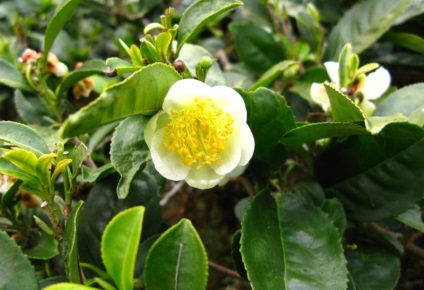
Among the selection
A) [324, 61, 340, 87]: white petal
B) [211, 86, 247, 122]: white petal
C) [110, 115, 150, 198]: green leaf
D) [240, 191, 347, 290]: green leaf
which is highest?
[211, 86, 247, 122]: white petal

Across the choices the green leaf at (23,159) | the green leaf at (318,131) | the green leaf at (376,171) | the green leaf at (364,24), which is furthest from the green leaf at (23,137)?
the green leaf at (364,24)

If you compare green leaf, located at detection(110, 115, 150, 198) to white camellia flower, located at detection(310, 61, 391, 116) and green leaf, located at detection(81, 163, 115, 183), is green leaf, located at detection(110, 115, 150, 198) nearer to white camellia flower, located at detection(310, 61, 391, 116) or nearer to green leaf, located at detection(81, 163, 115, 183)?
green leaf, located at detection(81, 163, 115, 183)

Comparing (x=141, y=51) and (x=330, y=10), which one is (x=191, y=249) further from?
(x=330, y=10)

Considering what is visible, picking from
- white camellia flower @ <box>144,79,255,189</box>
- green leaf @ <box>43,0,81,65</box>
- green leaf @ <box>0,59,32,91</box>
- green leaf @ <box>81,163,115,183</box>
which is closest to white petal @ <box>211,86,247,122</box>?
white camellia flower @ <box>144,79,255,189</box>

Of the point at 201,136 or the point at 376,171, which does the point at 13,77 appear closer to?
the point at 201,136

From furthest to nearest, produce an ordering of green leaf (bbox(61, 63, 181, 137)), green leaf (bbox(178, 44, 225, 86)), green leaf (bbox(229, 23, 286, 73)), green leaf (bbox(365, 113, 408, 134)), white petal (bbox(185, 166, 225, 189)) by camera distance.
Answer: green leaf (bbox(229, 23, 286, 73)) → green leaf (bbox(178, 44, 225, 86)) → white petal (bbox(185, 166, 225, 189)) → green leaf (bbox(365, 113, 408, 134)) → green leaf (bbox(61, 63, 181, 137))

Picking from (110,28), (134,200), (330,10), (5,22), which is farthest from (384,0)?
(5,22)
